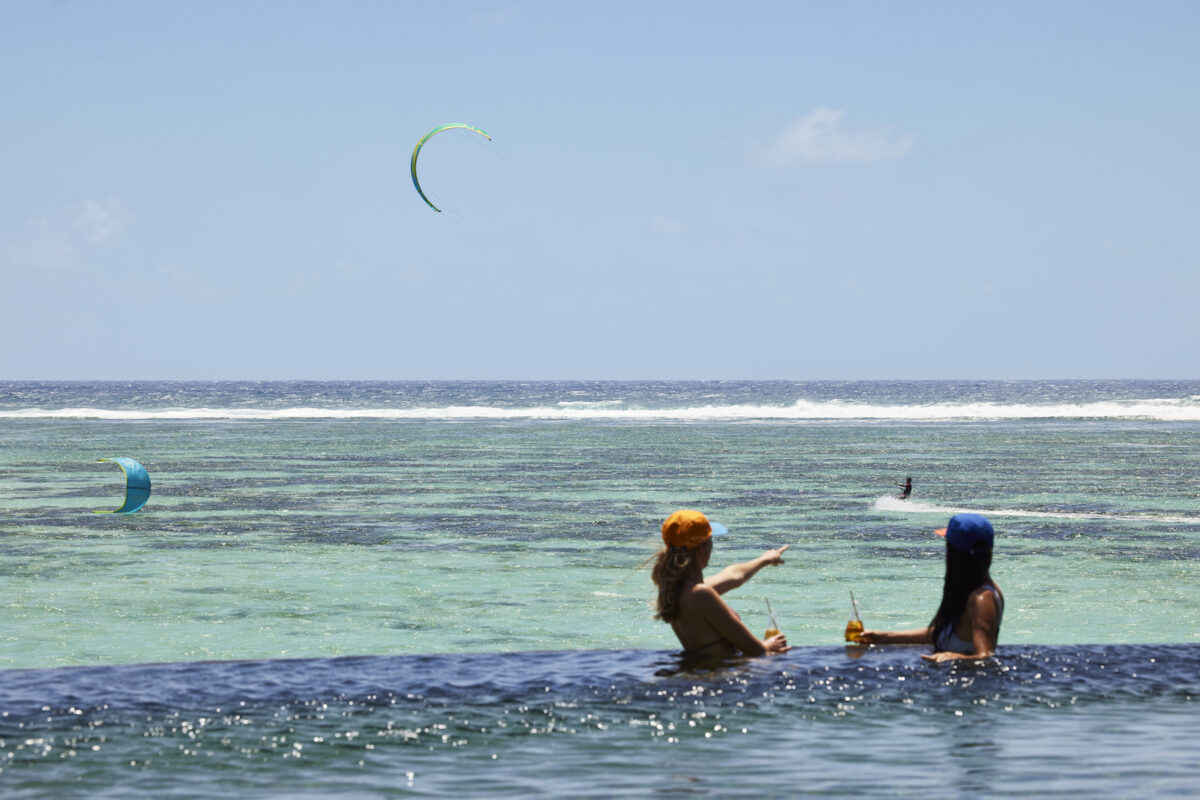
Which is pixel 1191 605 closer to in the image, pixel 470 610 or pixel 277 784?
pixel 470 610

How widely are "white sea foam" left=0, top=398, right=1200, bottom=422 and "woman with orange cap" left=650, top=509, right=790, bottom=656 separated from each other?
77.5 metres

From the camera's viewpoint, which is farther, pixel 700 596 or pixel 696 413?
pixel 696 413

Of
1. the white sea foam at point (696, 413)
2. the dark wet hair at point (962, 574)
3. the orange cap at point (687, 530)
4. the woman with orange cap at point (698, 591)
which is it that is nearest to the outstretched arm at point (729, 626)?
the woman with orange cap at point (698, 591)

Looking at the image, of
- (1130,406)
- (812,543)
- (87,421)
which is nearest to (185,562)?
(812,543)

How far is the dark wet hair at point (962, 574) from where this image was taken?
8938 mm

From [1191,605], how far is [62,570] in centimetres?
1363

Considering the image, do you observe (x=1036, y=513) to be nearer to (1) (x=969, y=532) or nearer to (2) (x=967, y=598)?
(2) (x=967, y=598)

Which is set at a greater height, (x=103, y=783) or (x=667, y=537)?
(x=667, y=537)

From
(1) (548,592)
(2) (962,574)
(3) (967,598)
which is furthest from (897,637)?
(1) (548,592)

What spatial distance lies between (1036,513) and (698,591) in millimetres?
18143

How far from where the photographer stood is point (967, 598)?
921cm

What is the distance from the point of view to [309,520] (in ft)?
80.8

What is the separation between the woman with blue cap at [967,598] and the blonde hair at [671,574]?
5.26 ft

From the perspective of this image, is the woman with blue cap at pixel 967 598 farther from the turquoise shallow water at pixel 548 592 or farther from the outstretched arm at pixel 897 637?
the turquoise shallow water at pixel 548 592
